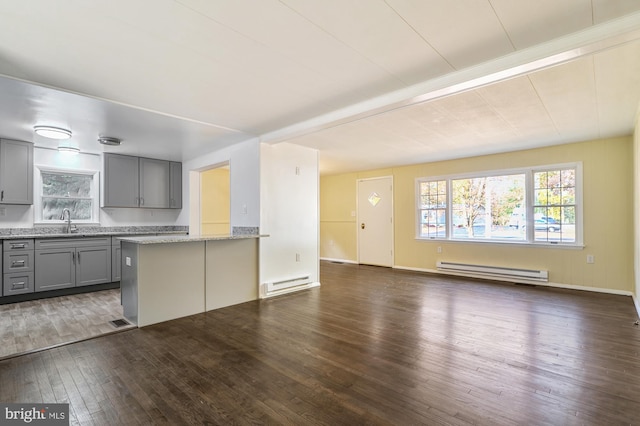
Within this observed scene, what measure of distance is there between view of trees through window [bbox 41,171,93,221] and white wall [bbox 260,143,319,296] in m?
3.56

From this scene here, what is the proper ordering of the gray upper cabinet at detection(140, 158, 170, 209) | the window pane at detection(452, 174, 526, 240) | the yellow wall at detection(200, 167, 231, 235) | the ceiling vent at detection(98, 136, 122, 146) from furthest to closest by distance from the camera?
the yellow wall at detection(200, 167, 231, 235), the gray upper cabinet at detection(140, 158, 170, 209), the window pane at detection(452, 174, 526, 240), the ceiling vent at detection(98, 136, 122, 146)

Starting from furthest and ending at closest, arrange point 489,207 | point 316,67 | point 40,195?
point 489,207
point 40,195
point 316,67

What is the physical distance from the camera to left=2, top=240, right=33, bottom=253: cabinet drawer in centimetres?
426

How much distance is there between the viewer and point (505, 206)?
5.56 meters

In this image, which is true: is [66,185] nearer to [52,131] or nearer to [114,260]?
[114,260]

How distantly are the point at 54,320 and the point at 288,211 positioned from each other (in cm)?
313

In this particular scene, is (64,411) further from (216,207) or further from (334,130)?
(216,207)

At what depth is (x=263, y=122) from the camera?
3.87 metres

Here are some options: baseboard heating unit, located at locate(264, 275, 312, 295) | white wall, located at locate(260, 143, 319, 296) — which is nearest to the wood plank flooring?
baseboard heating unit, located at locate(264, 275, 312, 295)

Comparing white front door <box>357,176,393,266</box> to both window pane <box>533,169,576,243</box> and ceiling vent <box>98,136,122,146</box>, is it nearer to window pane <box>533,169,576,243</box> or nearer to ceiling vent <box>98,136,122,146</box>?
window pane <box>533,169,576,243</box>

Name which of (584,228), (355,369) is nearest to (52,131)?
(355,369)

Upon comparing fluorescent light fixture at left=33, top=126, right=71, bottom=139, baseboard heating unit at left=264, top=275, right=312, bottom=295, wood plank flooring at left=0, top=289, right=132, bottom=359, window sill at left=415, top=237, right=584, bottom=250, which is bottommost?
wood plank flooring at left=0, top=289, right=132, bottom=359

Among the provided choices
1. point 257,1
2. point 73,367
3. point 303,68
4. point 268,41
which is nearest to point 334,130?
point 303,68

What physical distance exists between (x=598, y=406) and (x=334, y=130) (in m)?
3.54
